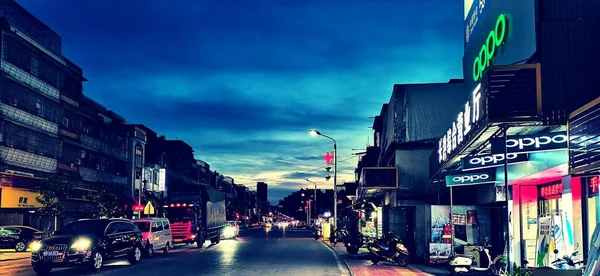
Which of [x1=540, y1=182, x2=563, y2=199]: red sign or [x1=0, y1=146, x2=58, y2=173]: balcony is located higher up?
[x1=0, y1=146, x2=58, y2=173]: balcony

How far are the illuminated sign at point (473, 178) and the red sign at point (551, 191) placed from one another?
1.32 meters

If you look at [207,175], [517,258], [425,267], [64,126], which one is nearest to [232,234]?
[64,126]

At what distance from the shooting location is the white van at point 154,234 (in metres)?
28.7

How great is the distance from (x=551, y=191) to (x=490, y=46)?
4.49 meters

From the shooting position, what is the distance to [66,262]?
20.3 metres

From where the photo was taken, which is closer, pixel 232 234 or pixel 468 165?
pixel 468 165

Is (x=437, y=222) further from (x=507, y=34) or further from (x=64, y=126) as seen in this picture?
(x=64, y=126)

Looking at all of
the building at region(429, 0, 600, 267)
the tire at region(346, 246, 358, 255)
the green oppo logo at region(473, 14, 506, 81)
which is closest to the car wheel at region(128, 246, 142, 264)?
the tire at region(346, 246, 358, 255)

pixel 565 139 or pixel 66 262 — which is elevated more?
pixel 565 139

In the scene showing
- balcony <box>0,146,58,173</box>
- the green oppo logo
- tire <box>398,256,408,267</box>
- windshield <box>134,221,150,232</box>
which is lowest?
tire <box>398,256,408,267</box>

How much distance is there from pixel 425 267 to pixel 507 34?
34.0ft

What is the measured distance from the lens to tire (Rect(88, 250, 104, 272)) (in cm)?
2100

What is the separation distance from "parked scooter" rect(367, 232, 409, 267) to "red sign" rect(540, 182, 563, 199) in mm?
7072

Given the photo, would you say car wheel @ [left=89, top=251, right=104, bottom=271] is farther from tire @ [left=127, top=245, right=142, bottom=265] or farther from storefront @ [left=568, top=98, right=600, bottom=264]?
storefront @ [left=568, top=98, right=600, bottom=264]
